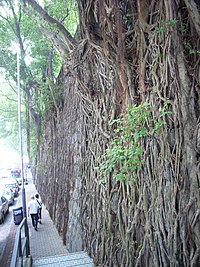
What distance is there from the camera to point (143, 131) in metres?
3.15

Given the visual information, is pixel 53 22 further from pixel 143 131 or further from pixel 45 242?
pixel 45 242

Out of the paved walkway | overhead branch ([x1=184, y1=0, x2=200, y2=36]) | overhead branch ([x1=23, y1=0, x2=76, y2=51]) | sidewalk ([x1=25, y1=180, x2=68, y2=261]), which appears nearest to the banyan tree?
overhead branch ([x1=184, y1=0, x2=200, y2=36])

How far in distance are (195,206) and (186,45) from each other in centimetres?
178

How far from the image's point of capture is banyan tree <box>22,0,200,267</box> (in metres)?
2.86

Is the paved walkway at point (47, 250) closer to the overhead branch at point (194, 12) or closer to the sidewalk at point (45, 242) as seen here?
the sidewalk at point (45, 242)

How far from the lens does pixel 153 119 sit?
3.12m

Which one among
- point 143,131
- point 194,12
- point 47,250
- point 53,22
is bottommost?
point 47,250

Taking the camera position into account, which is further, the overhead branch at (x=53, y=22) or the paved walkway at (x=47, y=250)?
the overhead branch at (x=53, y=22)

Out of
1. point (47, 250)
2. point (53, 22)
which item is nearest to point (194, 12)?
point (53, 22)

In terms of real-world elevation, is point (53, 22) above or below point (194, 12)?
above

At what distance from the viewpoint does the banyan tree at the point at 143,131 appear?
2.86 metres

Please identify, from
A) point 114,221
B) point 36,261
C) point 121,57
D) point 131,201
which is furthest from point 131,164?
point 36,261

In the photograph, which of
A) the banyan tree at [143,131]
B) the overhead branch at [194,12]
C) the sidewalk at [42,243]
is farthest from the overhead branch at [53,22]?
the sidewalk at [42,243]

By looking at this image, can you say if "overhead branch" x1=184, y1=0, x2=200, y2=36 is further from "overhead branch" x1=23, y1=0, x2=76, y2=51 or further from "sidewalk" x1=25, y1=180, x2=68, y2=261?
"sidewalk" x1=25, y1=180, x2=68, y2=261
